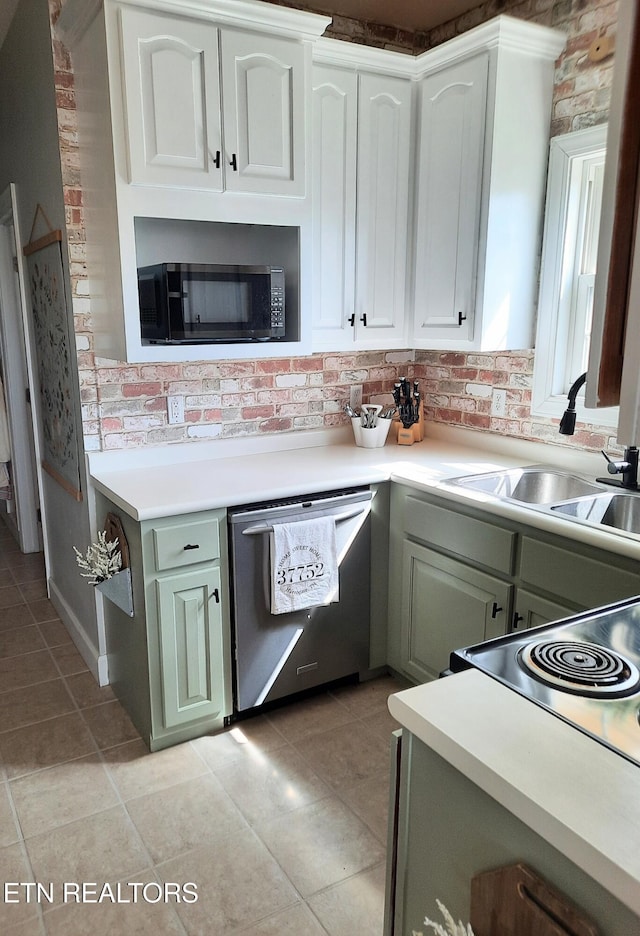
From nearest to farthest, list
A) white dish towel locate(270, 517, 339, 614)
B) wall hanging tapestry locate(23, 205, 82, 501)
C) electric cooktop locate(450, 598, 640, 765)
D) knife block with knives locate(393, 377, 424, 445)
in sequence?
electric cooktop locate(450, 598, 640, 765), white dish towel locate(270, 517, 339, 614), wall hanging tapestry locate(23, 205, 82, 501), knife block with knives locate(393, 377, 424, 445)

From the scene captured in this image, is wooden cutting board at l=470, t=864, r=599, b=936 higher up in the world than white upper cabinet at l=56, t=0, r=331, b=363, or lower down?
lower down

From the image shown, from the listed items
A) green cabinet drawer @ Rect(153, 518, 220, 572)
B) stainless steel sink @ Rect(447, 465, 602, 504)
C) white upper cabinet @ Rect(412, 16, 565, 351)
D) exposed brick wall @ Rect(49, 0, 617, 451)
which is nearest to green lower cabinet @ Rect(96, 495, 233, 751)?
green cabinet drawer @ Rect(153, 518, 220, 572)

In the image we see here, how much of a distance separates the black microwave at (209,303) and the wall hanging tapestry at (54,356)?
50cm

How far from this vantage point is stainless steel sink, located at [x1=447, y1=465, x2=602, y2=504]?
8.23 feet

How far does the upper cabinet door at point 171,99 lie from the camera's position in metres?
2.12

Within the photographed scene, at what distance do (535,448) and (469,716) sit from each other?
1.91m

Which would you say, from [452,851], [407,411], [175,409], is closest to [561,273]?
[407,411]

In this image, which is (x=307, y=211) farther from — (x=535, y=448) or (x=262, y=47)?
(x=535, y=448)

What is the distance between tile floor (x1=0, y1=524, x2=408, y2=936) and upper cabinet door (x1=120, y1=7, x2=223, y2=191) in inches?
74.7

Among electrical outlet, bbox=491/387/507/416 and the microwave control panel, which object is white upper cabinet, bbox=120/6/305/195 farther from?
electrical outlet, bbox=491/387/507/416

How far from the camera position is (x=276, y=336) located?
2.54m

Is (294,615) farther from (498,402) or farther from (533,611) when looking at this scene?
(498,402)

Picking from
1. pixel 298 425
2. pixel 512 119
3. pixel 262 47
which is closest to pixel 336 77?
pixel 262 47

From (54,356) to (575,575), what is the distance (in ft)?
7.25
